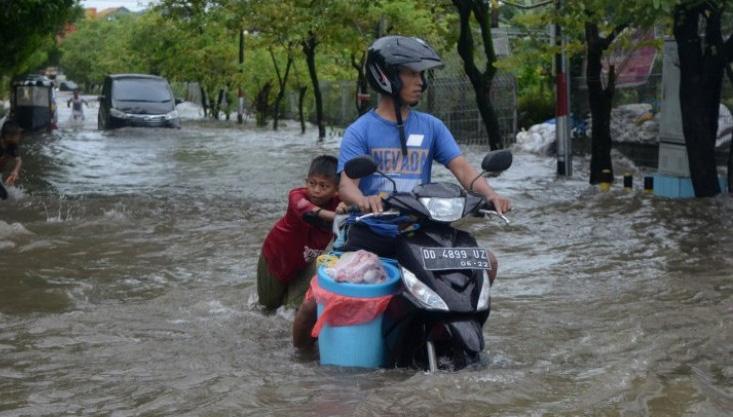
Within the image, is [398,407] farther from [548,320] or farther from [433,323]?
[548,320]

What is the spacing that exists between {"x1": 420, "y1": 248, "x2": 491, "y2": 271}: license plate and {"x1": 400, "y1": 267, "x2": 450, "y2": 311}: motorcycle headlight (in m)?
0.09

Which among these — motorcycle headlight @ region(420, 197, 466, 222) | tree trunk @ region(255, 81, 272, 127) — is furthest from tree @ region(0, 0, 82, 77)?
tree trunk @ region(255, 81, 272, 127)

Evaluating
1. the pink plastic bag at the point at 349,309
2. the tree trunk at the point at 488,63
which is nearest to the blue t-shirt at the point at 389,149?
the pink plastic bag at the point at 349,309

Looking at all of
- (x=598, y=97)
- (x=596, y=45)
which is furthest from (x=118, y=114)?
(x=596, y=45)

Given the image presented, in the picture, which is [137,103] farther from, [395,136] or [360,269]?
[360,269]

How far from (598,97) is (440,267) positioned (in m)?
10.9

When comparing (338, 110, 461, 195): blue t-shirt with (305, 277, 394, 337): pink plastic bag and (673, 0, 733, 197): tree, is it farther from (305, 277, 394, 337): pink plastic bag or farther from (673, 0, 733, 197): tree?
(673, 0, 733, 197): tree

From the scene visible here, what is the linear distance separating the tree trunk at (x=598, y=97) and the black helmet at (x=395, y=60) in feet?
30.8

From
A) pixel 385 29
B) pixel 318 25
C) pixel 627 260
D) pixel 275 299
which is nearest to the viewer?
pixel 275 299

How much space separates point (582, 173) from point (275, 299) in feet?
40.8

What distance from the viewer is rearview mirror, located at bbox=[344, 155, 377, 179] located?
5.05m

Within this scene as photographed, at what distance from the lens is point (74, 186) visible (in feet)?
58.3

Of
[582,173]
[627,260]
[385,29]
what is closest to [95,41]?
[385,29]

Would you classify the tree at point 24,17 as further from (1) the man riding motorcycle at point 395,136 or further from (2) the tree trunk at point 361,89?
(1) the man riding motorcycle at point 395,136
